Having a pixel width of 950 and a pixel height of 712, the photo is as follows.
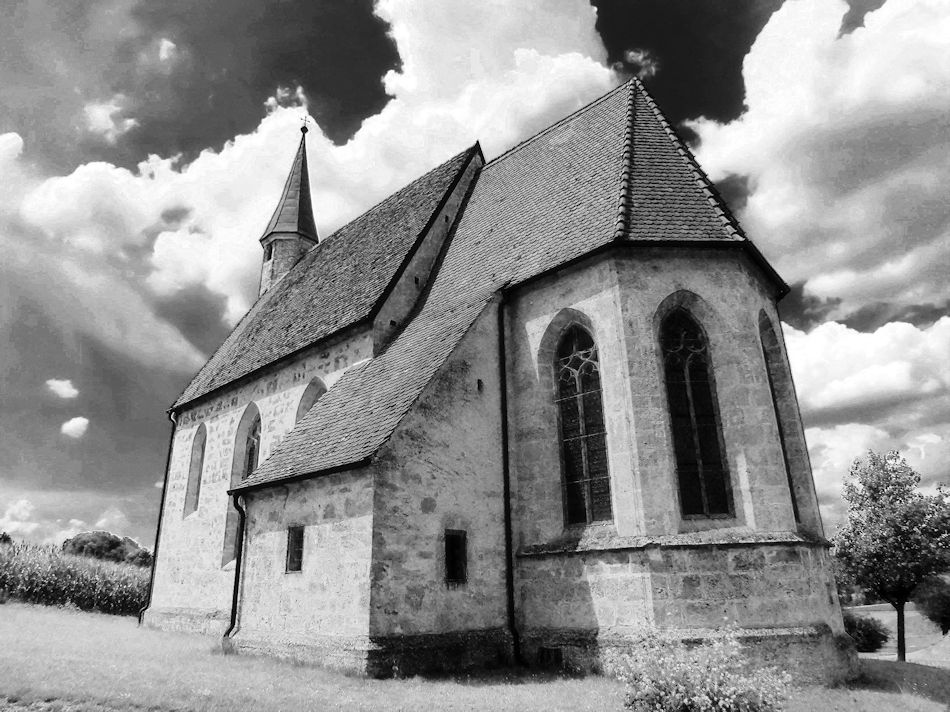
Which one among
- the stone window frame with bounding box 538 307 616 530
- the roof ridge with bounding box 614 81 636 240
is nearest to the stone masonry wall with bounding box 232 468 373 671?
the stone window frame with bounding box 538 307 616 530

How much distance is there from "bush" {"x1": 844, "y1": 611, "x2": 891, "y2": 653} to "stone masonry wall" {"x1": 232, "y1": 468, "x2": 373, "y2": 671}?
90.5ft

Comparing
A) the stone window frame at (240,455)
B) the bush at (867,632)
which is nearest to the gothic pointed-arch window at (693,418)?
the stone window frame at (240,455)

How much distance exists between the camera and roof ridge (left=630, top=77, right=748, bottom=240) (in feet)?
36.9

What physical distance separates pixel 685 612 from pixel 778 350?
5.33 meters

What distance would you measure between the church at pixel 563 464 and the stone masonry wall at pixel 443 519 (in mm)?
37

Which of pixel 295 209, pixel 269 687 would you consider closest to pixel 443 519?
pixel 269 687

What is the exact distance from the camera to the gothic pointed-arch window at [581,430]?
10461 mm

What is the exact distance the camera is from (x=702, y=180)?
1245cm

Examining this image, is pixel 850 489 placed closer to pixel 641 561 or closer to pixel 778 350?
pixel 778 350

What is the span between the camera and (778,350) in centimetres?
1172

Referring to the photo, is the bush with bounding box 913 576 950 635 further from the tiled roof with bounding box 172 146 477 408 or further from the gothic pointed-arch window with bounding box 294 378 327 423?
the gothic pointed-arch window with bounding box 294 378 327 423

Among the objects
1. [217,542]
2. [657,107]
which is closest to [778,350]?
[657,107]

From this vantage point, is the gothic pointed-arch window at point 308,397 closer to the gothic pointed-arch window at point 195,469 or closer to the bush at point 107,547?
the gothic pointed-arch window at point 195,469

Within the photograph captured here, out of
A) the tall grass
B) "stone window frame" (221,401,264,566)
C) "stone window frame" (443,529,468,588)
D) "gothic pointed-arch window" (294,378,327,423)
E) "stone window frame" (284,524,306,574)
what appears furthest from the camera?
the tall grass
